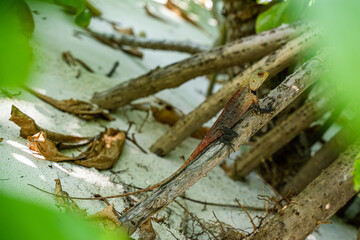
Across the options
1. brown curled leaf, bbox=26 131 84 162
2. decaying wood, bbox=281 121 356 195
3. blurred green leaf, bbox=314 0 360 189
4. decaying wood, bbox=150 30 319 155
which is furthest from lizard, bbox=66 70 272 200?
blurred green leaf, bbox=314 0 360 189

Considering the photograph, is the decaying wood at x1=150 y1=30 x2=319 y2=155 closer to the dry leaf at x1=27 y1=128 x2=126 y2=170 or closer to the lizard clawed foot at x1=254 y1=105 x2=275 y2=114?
the dry leaf at x1=27 y1=128 x2=126 y2=170

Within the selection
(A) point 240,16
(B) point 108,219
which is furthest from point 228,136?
(A) point 240,16

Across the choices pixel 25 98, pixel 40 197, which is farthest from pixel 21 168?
pixel 25 98


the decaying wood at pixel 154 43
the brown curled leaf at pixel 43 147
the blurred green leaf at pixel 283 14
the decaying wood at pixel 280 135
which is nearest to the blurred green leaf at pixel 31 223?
the brown curled leaf at pixel 43 147

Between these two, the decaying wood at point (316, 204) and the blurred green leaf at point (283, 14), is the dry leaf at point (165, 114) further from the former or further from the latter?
the decaying wood at point (316, 204)

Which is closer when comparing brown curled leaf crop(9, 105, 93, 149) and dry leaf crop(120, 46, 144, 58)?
brown curled leaf crop(9, 105, 93, 149)

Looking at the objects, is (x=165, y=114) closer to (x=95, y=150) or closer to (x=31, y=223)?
(x=95, y=150)
